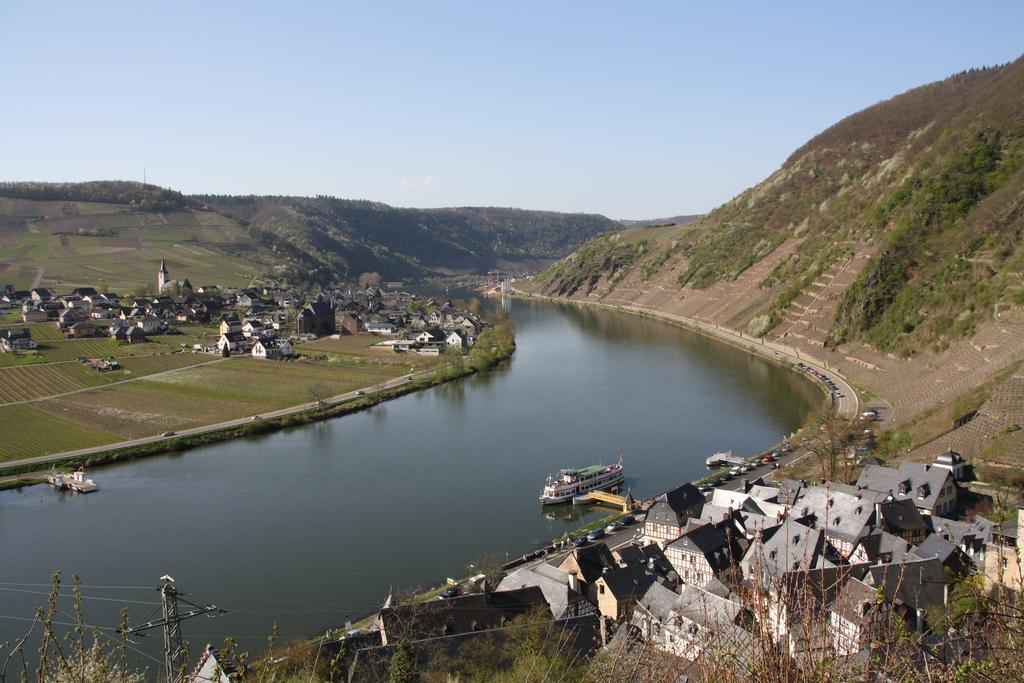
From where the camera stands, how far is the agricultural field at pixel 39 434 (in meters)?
18.6

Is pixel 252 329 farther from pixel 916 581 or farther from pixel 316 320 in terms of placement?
pixel 916 581

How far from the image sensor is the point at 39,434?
1972 centimetres

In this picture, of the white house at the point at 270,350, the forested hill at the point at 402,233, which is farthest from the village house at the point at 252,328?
the forested hill at the point at 402,233

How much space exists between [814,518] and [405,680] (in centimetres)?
721

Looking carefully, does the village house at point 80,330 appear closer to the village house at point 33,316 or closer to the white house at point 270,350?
the village house at point 33,316

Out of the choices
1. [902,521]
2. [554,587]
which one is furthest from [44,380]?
[902,521]

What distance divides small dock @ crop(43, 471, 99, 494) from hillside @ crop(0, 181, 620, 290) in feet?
108

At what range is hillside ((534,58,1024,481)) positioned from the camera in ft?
67.9

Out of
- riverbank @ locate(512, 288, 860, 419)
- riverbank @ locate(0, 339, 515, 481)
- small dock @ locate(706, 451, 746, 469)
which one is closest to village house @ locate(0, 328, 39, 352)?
riverbank @ locate(0, 339, 515, 481)

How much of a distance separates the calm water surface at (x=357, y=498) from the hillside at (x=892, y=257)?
3.63 metres

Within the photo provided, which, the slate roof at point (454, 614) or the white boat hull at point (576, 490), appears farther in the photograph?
the white boat hull at point (576, 490)

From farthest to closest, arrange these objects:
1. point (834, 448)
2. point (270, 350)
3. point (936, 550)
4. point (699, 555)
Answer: point (270, 350) → point (834, 448) → point (699, 555) → point (936, 550)

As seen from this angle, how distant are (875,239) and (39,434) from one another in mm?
30533

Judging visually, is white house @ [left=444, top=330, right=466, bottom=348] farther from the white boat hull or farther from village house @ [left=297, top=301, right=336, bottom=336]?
the white boat hull
